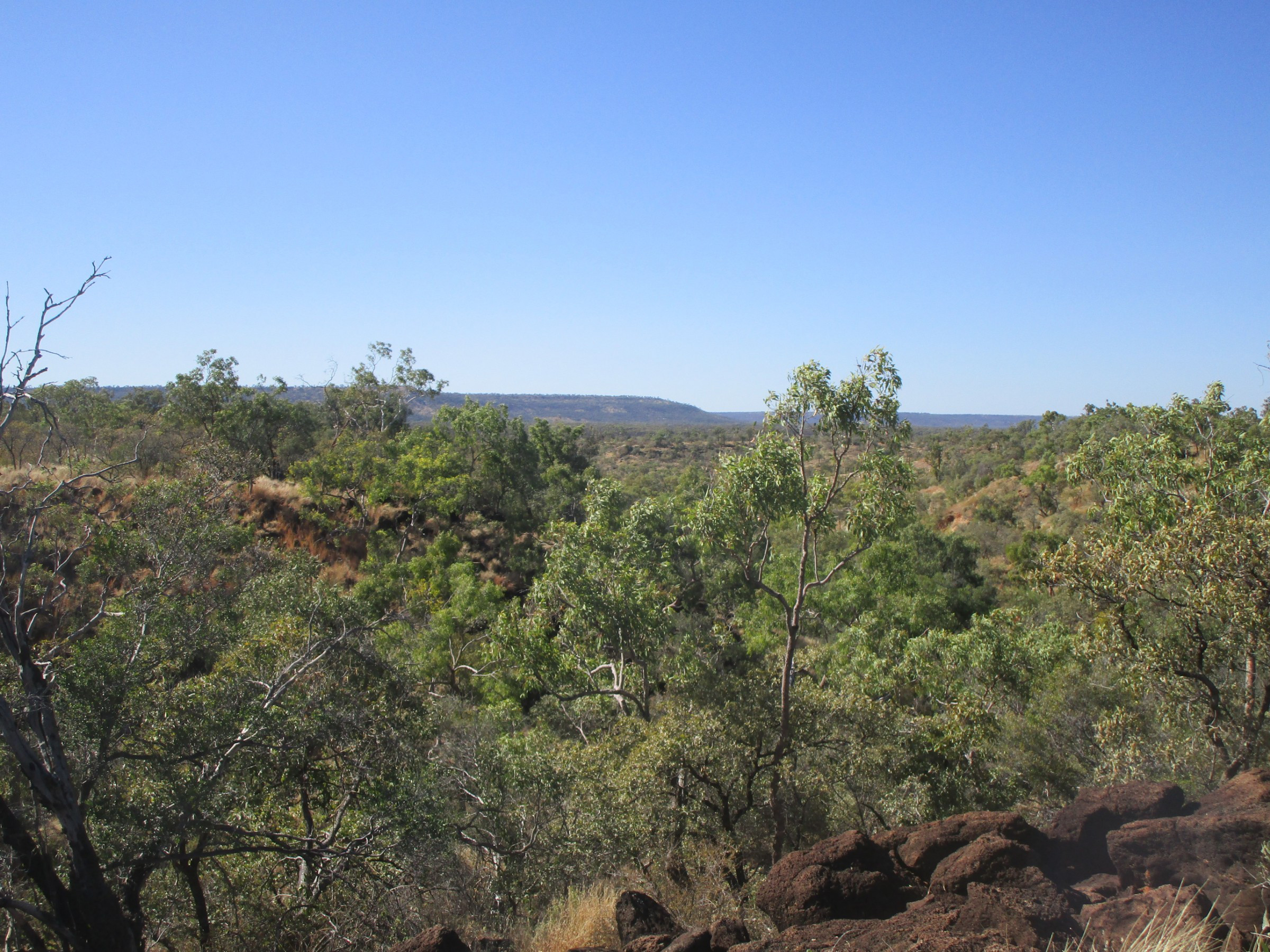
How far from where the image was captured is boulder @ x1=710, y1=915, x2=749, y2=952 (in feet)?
21.6

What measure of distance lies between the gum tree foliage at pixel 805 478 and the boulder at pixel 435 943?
5.02m

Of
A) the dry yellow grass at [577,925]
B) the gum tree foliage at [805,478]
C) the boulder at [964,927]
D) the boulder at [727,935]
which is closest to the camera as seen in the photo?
the boulder at [964,927]

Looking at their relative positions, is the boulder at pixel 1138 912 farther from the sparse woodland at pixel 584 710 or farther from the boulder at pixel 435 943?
the boulder at pixel 435 943

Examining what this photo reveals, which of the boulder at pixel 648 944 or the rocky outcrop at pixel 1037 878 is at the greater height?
the rocky outcrop at pixel 1037 878

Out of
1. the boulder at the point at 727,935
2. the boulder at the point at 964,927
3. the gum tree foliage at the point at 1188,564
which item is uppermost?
the gum tree foliage at the point at 1188,564

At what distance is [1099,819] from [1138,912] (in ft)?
6.87

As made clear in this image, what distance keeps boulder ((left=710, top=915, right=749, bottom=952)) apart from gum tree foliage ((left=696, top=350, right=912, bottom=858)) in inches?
135

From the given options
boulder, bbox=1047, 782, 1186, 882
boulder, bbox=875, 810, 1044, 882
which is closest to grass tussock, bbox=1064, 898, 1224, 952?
boulder, bbox=1047, 782, 1186, 882

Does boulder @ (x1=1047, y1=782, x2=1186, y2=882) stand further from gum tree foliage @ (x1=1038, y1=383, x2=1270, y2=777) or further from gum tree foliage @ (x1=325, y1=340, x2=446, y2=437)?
gum tree foliage @ (x1=325, y1=340, x2=446, y2=437)

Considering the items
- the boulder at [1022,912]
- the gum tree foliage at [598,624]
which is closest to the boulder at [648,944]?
the boulder at [1022,912]

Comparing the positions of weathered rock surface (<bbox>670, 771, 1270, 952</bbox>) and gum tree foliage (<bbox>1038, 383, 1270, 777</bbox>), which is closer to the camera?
weathered rock surface (<bbox>670, 771, 1270, 952</bbox>)

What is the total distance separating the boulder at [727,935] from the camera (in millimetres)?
6594

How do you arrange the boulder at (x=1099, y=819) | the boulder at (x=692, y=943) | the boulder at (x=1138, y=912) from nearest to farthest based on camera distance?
the boulder at (x=1138, y=912), the boulder at (x=692, y=943), the boulder at (x=1099, y=819)

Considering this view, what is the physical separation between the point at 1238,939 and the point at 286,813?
9652 millimetres
